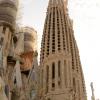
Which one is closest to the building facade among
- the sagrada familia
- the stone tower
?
the sagrada familia

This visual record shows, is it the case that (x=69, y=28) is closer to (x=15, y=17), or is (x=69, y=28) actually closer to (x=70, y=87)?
(x=15, y=17)

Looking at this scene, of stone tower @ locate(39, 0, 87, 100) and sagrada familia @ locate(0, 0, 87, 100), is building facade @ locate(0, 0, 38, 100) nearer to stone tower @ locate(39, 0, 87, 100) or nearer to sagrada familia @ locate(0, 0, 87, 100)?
sagrada familia @ locate(0, 0, 87, 100)

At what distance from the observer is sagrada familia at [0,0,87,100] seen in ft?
140

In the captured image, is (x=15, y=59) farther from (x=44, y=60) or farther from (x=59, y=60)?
(x=59, y=60)

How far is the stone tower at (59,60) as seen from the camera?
139 feet

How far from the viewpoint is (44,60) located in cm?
4631

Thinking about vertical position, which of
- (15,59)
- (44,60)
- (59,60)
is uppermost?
(15,59)

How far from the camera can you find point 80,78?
4909 centimetres

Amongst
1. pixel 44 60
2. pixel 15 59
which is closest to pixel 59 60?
pixel 44 60

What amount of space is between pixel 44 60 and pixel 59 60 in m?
2.17

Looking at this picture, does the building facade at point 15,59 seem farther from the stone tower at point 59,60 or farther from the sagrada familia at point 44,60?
the stone tower at point 59,60

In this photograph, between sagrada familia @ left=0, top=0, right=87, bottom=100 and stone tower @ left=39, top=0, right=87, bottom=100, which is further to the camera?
sagrada familia @ left=0, top=0, right=87, bottom=100

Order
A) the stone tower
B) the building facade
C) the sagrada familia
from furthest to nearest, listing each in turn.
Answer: the building facade < the sagrada familia < the stone tower

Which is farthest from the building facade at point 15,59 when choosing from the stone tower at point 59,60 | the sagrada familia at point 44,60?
the stone tower at point 59,60
